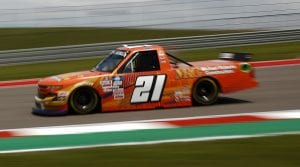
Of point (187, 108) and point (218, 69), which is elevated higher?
point (218, 69)

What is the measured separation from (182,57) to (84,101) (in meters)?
11.4

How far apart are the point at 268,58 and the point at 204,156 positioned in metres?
14.2

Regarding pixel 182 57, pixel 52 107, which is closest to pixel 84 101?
pixel 52 107

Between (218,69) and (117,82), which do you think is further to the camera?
(218,69)

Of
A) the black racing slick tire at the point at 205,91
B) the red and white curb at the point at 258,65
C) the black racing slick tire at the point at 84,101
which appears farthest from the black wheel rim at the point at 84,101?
the red and white curb at the point at 258,65

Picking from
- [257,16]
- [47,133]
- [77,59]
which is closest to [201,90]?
[47,133]

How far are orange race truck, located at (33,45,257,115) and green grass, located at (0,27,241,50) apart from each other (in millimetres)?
17035

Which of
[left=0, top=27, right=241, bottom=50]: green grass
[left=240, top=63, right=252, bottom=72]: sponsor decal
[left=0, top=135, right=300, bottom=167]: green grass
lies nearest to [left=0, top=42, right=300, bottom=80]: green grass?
[left=0, top=27, right=241, bottom=50]: green grass

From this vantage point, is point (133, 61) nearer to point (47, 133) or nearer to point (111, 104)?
point (111, 104)

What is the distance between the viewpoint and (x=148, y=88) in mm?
11641

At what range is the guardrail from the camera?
22.7m

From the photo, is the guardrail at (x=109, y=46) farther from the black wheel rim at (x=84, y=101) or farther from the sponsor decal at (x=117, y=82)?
the black wheel rim at (x=84, y=101)

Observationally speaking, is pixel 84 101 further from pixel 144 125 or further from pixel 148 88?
pixel 144 125

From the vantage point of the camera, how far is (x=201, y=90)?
12.1 meters
